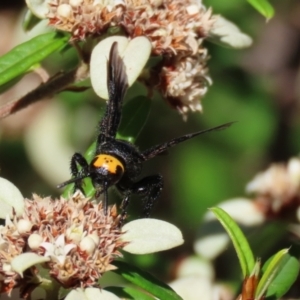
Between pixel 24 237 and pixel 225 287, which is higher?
pixel 24 237

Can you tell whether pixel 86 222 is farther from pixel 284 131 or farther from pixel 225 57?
pixel 284 131

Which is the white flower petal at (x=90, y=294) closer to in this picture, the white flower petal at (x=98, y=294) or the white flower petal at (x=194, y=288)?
the white flower petal at (x=98, y=294)

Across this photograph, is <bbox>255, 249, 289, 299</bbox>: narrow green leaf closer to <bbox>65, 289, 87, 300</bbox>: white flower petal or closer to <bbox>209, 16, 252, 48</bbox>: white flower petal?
<bbox>65, 289, 87, 300</bbox>: white flower petal

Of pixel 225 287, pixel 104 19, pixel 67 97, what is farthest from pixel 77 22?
pixel 67 97

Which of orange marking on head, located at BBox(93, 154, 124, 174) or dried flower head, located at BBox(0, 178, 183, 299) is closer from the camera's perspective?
dried flower head, located at BBox(0, 178, 183, 299)

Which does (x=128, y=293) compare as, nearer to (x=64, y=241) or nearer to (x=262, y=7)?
(x=64, y=241)

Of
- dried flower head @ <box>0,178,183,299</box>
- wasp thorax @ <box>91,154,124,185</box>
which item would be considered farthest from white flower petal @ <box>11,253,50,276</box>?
wasp thorax @ <box>91,154,124,185</box>
